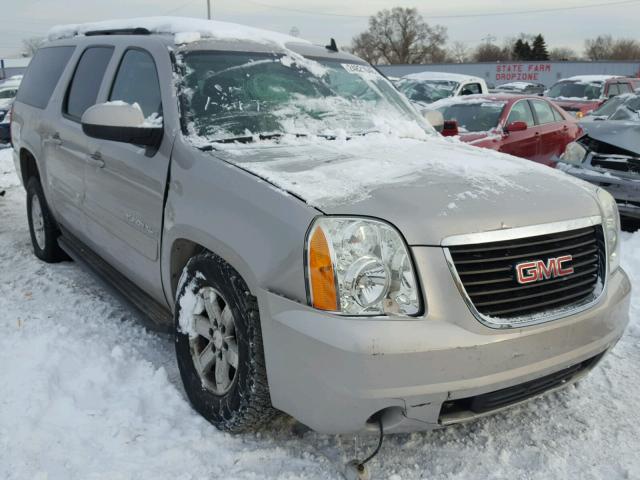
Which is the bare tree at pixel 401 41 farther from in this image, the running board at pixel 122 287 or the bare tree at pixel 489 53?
the running board at pixel 122 287

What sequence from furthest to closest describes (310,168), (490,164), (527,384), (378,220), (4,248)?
(4,248) → (490,164) → (310,168) → (527,384) → (378,220)

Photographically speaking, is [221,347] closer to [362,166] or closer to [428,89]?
[362,166]

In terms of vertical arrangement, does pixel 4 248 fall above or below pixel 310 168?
below

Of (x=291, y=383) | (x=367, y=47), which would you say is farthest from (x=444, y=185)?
(x=367, y=47)

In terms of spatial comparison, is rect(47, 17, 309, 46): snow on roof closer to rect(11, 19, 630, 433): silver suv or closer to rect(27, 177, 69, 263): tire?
rect(11, 19, 630, 433): silver suv

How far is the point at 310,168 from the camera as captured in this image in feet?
8.77

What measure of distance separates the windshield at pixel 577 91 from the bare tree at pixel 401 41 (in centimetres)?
7690

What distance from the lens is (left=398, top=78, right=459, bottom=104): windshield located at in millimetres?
13117

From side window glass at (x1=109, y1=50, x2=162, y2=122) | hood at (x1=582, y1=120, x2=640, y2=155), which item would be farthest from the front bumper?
hood at (x1=582, y1=120, x2=640, y2=155)

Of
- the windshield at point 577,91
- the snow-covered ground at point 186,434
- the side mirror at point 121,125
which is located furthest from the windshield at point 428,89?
the side mirror at point 121,125

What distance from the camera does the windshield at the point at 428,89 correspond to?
43.0 feet

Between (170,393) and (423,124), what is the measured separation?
7.67 feet

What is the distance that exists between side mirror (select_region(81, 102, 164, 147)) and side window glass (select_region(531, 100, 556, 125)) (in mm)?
7713

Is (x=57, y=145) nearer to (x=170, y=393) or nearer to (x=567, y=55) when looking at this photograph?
(x=170, y=393)
